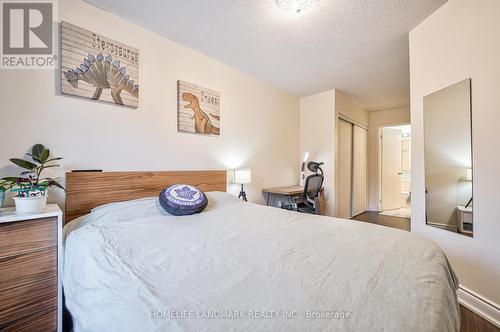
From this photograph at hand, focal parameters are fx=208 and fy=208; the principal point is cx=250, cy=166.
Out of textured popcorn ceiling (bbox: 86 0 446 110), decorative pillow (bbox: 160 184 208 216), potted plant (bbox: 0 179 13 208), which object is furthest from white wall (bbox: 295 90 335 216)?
potted plant (bbox: 0 179 13 208)

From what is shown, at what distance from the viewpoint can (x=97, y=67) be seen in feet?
5.92

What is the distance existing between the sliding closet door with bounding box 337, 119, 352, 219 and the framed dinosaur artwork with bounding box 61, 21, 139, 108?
3.46 metres

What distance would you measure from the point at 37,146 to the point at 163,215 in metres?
0.99

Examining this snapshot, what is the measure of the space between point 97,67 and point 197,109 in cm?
100

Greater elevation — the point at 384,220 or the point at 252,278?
the point at 252,278

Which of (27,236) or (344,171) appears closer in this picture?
(27,236)

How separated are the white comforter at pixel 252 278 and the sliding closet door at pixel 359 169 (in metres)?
3.44

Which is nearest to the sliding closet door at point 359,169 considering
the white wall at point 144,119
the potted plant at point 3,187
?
the white wall at point 144,119

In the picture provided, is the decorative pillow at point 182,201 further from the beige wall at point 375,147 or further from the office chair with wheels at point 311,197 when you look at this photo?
the beige wall at point 375,147

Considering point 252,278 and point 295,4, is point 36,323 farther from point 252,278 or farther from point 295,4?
point 295,4

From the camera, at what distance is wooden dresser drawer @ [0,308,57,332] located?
1.08 m

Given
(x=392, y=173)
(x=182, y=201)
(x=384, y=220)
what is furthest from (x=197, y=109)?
(x=392, y=173)

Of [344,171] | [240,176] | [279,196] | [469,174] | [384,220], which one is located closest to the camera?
[469,174]

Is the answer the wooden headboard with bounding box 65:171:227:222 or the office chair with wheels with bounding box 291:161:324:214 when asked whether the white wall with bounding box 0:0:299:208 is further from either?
the office chair with wheels with bounding box 291:161:324:214
